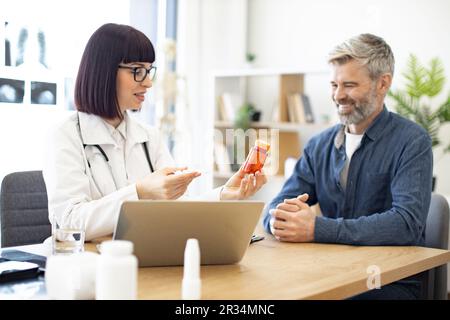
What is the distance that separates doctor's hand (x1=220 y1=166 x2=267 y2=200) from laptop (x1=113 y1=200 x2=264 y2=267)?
1.38 feet

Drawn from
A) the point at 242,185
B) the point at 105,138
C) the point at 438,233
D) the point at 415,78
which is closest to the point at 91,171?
the point at 105,138

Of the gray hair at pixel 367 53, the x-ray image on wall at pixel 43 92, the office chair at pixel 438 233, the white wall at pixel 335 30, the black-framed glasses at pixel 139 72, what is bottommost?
the office chair at pixel 438 233

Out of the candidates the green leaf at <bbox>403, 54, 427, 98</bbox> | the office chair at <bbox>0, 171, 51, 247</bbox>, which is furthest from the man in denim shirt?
the green leaf at <bbox>403, 54, 427, 98</bbox>

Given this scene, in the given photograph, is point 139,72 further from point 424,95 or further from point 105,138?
point 424,95

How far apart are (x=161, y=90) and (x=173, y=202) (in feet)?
9.61

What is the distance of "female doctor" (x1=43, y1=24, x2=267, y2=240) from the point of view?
1.94 meters

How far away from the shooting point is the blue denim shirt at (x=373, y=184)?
1.99m

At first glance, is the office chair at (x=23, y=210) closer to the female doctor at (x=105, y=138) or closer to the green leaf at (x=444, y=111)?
the female doctor at (x=105, y=138)

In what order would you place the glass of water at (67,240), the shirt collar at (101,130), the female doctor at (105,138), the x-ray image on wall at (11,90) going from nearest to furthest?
the glass of water at (67,240) → the female doctor at (105,138) → the shirt collar at (101,130) → the x-ray image on wall at (11,90)

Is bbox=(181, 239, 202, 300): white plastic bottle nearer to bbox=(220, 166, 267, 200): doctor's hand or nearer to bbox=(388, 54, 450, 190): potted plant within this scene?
bbox=(220, 166, 267, 200): doctor's hand

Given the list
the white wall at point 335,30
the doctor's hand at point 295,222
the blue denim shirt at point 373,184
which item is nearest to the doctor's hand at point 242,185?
the doctor's hand at point 295,222

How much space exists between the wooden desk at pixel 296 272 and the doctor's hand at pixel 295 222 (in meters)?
0.03

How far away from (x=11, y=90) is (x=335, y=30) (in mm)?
2333
